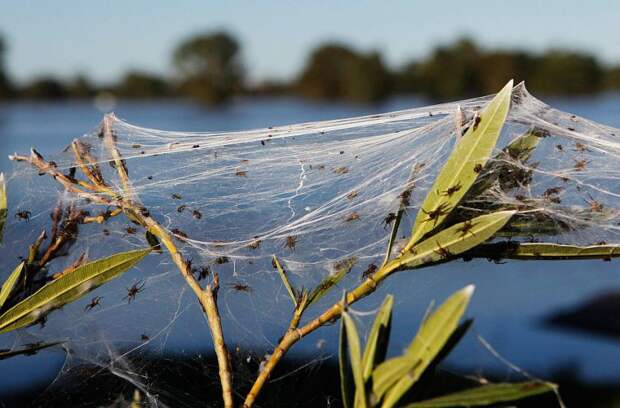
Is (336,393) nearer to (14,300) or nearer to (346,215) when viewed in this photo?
(346,215)

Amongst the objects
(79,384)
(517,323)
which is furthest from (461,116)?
(517,323)

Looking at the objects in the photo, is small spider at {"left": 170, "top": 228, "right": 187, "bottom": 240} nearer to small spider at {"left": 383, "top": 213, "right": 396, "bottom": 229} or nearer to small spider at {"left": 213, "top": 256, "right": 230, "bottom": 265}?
small spider at {"left": 213, "top": 256, "right": 230, "bottom": 265}

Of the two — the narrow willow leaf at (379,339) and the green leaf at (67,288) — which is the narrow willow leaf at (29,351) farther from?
the narrow willow leaf at (379,339)

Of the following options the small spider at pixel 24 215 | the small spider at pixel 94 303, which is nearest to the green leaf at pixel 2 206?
the small spider at pixel 24 215

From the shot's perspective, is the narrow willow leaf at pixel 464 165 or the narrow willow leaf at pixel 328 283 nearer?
the narrow willow leaf at pixel 464 165

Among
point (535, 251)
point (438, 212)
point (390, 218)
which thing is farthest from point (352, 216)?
point (535, 251)

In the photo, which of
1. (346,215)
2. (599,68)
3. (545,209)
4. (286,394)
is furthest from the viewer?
(599,68)
